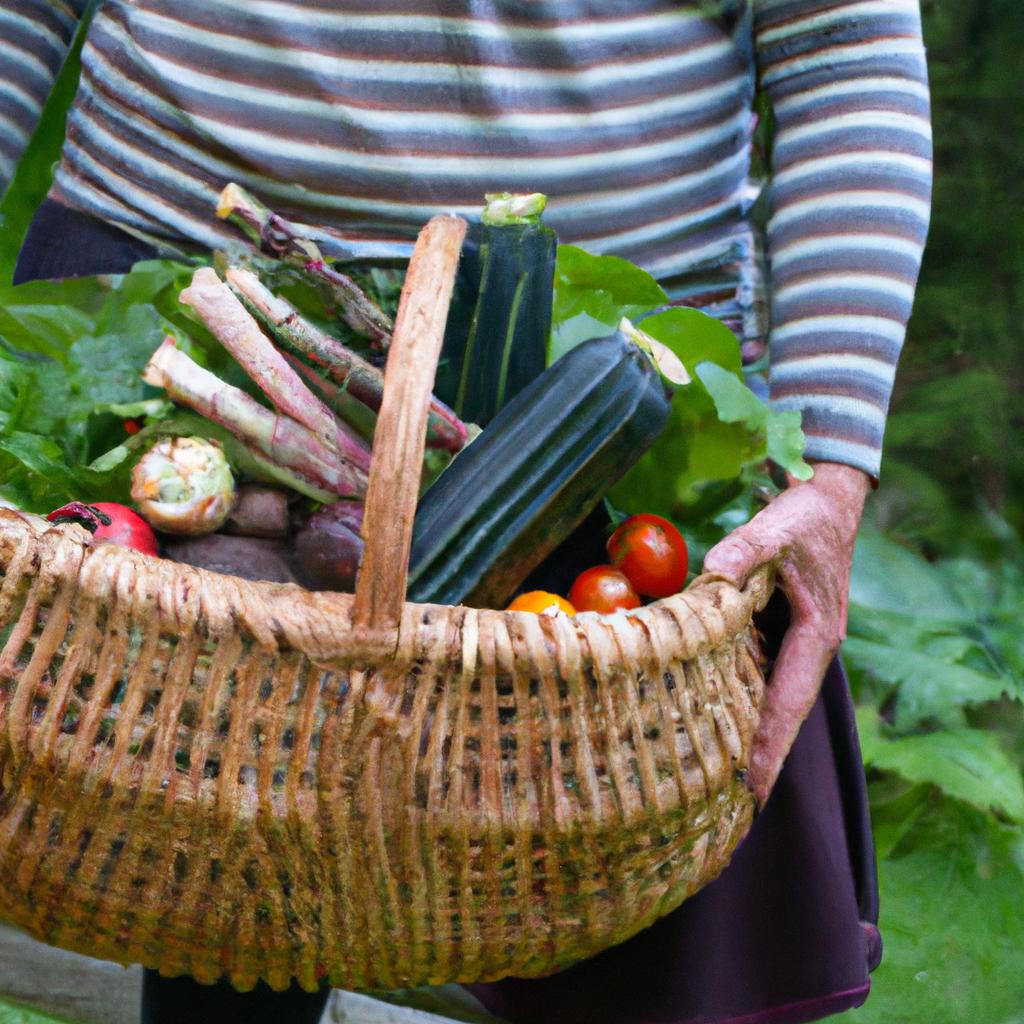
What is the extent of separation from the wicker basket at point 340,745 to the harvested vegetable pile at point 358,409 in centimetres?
15

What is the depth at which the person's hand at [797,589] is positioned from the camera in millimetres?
794

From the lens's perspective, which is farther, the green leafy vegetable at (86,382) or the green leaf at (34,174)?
the green leaf at (34,174)

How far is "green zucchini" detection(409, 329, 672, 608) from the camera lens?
0.79 m

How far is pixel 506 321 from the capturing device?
2.81 feet

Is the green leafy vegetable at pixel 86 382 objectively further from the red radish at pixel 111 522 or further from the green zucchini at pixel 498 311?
the green zucchini at pixel 498 311

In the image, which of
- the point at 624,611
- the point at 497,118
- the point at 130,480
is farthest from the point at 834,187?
the point at 130,480

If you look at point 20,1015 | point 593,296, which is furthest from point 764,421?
point 20,1015

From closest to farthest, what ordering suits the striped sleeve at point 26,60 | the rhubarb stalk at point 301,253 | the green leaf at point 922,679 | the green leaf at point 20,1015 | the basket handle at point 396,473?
the basket handle at point 396,473
the rhubarb stalk at point 301,253
the striped sleeve at point 26,60
the green leaf at point 20,1015
the green leaf at point 922,679

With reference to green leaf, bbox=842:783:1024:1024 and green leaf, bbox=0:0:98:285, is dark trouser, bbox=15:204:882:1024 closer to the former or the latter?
green leaf, bbox=0:0:98:285

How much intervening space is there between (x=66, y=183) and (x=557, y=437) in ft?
1.80

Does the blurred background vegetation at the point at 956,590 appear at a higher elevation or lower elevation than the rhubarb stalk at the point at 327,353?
lower

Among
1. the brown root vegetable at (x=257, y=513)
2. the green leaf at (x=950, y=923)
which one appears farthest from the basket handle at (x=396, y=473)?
the green leaf at (x=950, y=923)

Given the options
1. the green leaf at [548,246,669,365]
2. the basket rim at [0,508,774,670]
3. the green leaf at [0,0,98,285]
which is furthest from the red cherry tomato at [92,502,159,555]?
the green leaf at [0,0,98,285]

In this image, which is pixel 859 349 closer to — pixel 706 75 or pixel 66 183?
pixel 706 75
